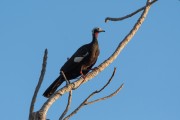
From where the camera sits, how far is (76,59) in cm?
956

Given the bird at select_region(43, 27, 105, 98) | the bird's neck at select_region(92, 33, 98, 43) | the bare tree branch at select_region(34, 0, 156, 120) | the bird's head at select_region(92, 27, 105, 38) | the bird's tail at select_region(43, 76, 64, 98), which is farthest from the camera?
the bird's head at select_region(92, 27, 105, 38)

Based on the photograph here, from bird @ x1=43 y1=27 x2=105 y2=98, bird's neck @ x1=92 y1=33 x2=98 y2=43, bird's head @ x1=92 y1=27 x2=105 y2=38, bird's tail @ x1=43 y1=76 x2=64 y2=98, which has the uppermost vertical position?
bird's head @ x1=92 y1=27 x2=105 y2=38

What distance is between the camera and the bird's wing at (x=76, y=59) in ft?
30.7

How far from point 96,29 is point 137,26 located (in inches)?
209

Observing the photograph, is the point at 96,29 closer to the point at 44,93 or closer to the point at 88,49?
the point at 88,49

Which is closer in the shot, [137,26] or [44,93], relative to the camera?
[137,26]

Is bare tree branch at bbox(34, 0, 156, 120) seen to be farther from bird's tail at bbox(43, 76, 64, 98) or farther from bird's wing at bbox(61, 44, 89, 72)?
bird's wing at bbox(61, 44, 89, 72)

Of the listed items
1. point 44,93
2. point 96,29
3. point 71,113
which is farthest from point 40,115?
point 96,29

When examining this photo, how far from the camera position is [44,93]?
825cm

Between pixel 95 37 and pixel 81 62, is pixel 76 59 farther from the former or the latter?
pixel 95 37

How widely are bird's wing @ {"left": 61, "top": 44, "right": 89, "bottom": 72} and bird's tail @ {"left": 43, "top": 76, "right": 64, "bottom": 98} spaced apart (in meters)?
0.64

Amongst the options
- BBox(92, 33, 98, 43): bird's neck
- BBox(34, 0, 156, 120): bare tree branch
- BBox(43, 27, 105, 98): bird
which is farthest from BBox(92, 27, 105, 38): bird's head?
BBox(34, 0, 156, 120): bare tree branch

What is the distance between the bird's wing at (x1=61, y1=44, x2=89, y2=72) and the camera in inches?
369

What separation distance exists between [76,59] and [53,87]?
1235mm
